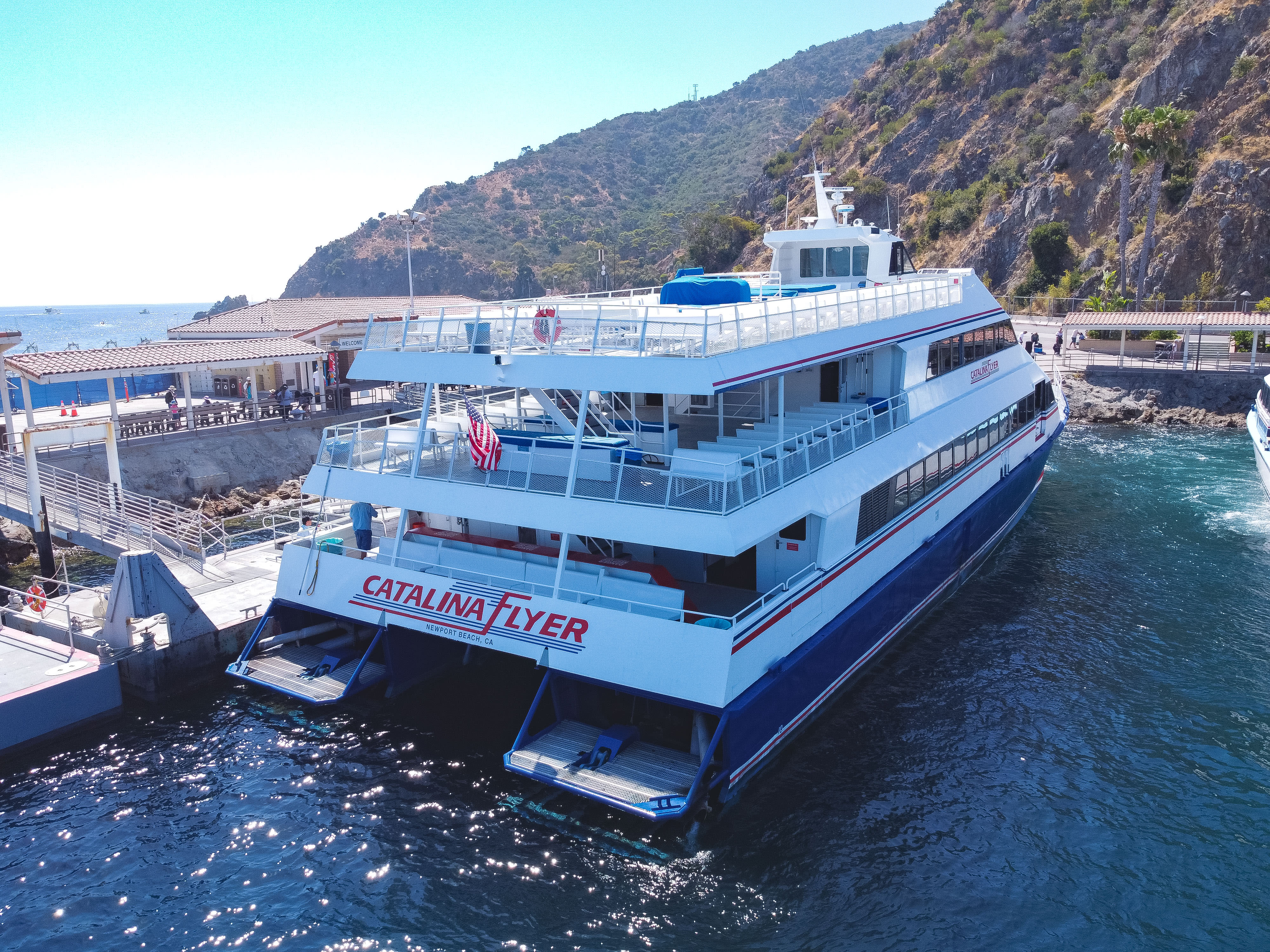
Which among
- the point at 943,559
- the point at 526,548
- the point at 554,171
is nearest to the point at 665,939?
the point at 526,548

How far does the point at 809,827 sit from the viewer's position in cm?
1208

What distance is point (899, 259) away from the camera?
2341 cm

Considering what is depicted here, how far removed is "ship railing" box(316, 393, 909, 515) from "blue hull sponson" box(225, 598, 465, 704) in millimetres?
2849

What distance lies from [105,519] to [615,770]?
15.9 meters

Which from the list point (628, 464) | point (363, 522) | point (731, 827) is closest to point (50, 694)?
point (363, 522)

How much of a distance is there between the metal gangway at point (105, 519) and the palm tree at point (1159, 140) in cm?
4689

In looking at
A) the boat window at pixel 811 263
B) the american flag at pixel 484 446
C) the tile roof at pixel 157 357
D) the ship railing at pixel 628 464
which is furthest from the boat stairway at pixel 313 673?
the tile roof at pixel 157 357

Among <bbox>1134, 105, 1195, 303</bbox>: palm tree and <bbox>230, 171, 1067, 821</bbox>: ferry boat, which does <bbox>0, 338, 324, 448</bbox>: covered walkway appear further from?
<bbox>1134, 105, 1195, 303</bbox>: palm tree

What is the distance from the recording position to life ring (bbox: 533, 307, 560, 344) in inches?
531

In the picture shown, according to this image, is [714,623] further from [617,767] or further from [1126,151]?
[1126,151]

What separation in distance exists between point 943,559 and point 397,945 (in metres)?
13.2

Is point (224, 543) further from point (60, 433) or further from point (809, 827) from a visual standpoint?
point (809, 827)

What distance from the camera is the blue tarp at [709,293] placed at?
16844mm

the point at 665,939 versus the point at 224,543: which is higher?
the point at 224,543
